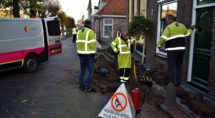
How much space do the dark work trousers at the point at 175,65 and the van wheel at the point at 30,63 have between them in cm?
583

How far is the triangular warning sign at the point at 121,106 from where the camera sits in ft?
15.8

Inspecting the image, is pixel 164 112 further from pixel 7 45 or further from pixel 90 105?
pixel 7 45

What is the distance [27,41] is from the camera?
10.4 m

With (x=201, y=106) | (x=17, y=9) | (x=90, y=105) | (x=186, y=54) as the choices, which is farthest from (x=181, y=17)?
(x=17, y=9)

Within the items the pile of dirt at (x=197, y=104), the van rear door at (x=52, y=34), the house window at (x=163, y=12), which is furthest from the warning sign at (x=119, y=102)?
the van rear door at (x=52, y=34)

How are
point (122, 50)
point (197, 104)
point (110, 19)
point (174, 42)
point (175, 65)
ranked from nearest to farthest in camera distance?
1. point (197, 104)
2. point (174, 42)
3. point (175, 65)
4. point (122, 50)
5. point (110, 19)

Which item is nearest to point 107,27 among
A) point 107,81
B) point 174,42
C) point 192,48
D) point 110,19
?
point 110,19

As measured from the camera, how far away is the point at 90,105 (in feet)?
20.6

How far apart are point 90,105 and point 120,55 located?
7.54 feet

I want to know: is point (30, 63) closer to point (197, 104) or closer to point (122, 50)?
point (122, 50)

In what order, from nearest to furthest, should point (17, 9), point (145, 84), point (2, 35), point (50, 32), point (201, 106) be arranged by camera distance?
1. point (201, 106)
2. point (145, 84)
3. point (2, 35)
4. point (50, 32)
5. point (17, 9)

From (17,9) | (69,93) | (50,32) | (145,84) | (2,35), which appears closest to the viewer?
(69,93)

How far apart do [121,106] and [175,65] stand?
3182 mm

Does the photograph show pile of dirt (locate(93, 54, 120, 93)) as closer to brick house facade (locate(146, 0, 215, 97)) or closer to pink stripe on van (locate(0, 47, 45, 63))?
brick house facade (locate(146, 0, 215, 97))
